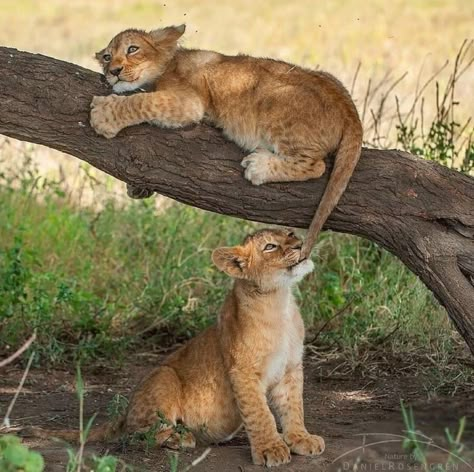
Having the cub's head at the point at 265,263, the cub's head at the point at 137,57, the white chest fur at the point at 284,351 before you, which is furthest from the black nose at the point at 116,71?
the white chest fur at the point at 284,351

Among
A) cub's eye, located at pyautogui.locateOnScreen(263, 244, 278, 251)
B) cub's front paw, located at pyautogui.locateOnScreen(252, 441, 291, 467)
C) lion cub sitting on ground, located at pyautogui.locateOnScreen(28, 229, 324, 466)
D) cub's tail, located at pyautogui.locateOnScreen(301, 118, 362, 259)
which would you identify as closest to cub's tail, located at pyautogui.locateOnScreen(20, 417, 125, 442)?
lion cub sitting on ground, located at pyautogui.locateOnScreen(28, 229, 324, 466)

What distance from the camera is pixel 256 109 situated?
614 cm

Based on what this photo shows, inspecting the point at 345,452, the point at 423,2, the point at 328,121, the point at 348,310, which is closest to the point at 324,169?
the point at 328,121

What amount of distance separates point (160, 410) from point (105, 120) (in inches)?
57.1

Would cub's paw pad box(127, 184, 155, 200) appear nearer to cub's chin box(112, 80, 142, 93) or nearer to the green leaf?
cub's chin box(112, 80, 142, 93)

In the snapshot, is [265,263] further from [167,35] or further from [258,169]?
[167,35]

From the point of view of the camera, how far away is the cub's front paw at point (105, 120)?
5938 mm

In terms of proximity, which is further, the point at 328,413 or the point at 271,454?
the point at 328,413

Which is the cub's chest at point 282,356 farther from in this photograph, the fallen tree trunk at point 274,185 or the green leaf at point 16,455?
the green leaf at point 16,455

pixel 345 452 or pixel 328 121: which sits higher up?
pixel 328 121

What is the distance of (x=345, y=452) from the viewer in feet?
18.9

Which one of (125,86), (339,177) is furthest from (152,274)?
(339,177)

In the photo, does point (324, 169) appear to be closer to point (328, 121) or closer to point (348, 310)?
point (328, 121)

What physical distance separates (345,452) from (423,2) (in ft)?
50.4
